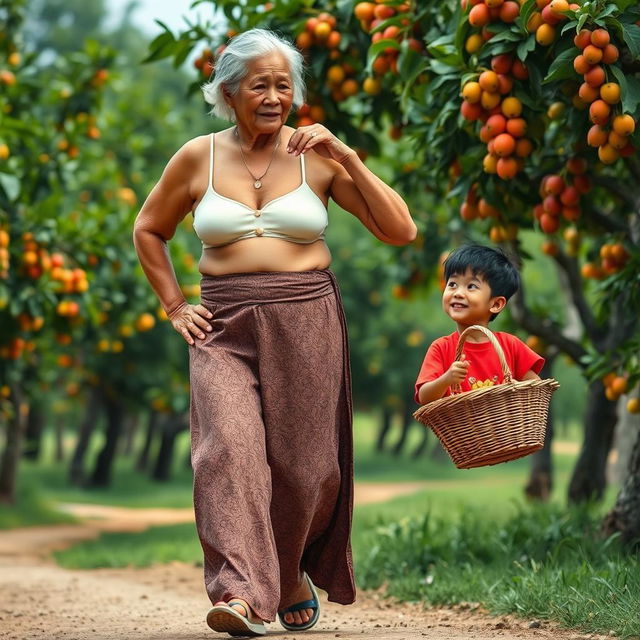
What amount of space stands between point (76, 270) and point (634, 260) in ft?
17.6

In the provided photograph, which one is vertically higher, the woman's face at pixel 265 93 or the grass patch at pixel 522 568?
the woman's face at pixel 265 93

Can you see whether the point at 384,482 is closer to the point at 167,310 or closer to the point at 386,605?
the point at 386,605

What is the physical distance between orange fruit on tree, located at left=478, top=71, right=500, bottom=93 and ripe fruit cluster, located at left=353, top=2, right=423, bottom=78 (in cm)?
80

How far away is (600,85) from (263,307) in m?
1.68

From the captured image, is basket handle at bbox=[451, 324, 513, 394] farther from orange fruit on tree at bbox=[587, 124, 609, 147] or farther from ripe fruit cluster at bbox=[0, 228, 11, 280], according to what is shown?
ripe fruit cluster at bbox=[0, 228, 11, 280]

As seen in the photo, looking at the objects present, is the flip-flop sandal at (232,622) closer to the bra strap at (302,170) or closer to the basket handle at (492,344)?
the basket handle at (492,344)

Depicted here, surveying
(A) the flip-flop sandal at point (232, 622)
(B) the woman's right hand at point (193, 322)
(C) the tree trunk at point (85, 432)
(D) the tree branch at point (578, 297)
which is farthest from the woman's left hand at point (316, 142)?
(C) the tree trunk at point (85, 432)

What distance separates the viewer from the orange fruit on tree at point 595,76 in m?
4.88

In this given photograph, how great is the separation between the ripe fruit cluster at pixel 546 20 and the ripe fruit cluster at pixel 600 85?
0.42ft

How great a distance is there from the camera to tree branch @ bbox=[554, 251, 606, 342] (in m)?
8.94

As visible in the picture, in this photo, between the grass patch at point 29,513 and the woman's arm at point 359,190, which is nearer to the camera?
the woman's arm at point 359,190

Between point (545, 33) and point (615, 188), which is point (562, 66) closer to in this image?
point (545, 33)

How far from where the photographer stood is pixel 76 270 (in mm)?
9867

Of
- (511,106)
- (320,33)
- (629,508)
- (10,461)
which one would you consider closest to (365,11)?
(320,33)
